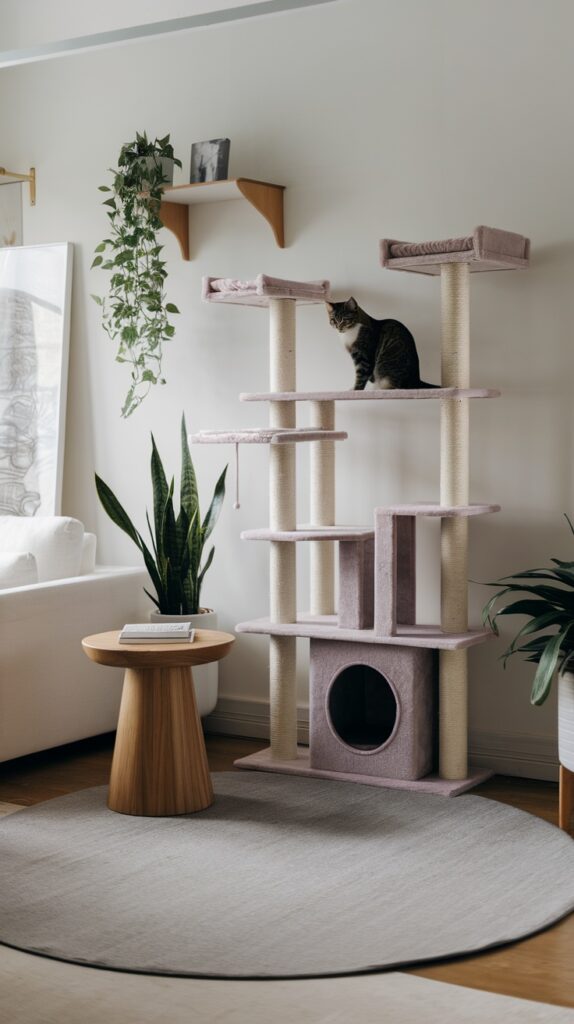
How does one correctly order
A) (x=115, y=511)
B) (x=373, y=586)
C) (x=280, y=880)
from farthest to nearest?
(x=115, y=511), (x=373, y=586), (x=280, y=880)

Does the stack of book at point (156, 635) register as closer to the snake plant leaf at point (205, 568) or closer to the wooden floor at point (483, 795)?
the wooden floor at point (483, 795)

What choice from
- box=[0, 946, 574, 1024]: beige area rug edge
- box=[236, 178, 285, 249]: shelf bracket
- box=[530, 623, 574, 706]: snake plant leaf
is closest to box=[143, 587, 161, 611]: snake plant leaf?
box=[236, 178, 285, 249]: shelf bracket

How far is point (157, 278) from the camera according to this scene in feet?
14.8

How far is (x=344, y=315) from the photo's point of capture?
3910 mm

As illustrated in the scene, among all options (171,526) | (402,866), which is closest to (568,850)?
(402,866)

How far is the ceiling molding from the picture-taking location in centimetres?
201

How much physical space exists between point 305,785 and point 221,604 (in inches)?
38.4

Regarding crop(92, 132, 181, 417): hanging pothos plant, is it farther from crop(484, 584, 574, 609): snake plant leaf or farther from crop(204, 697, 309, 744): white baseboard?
crop(484, 584, 574, 609): snake plant leaf

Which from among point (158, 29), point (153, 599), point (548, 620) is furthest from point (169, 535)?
point (158, 29)

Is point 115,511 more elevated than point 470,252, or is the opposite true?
point 470,252

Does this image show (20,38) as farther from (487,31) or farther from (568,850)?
(568,850)

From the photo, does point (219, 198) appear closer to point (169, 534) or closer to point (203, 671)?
point (169, 534)

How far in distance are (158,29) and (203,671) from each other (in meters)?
2.67

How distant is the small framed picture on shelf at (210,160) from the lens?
4.30 metres
